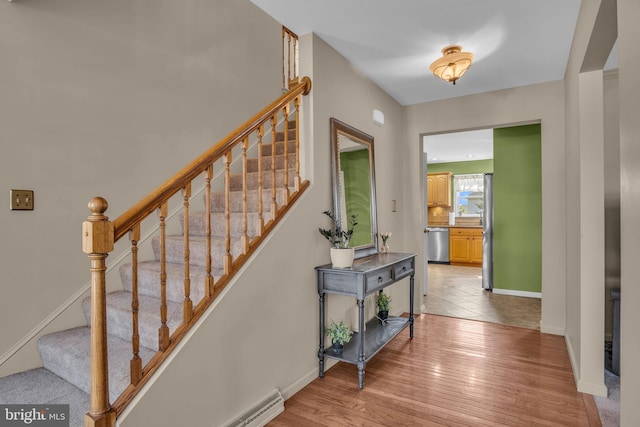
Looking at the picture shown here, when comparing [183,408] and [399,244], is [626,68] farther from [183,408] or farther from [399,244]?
[399,244]

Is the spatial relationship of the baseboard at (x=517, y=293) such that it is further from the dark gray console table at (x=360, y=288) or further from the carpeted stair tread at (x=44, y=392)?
the carpeted stair tread at (x=44, y=392)

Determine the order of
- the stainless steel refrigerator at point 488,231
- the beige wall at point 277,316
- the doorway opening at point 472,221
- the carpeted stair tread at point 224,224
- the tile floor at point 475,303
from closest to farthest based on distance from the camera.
Answer: 1. the beige wall at point 277,316
2. the carpeted stair tread at point 224,224
3. the tile floor at point 475,303
4. the doorway opening at point 472,221
5. the stainless steel refrigerator at point 488,231

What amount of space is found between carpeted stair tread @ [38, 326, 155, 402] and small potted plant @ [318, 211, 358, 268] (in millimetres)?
1396

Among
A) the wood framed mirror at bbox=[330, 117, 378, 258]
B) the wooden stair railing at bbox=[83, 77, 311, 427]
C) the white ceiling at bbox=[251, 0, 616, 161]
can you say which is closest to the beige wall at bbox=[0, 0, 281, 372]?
the wooden stair railing at bbox=[83, 77, 311, 427]

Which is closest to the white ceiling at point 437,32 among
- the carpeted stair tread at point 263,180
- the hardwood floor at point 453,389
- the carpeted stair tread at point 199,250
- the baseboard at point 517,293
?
the carpeted stair tread at point 263,180

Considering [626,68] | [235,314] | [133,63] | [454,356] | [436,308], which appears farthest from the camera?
[436,308]

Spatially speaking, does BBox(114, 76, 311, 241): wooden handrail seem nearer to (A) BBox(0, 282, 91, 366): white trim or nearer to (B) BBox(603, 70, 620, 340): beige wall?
(A) BBox(0, 282, 91, 366): white trim

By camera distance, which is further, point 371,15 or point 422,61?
point 422,61

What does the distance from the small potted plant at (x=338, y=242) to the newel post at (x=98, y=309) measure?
1.62m

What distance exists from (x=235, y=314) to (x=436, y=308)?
3.52m

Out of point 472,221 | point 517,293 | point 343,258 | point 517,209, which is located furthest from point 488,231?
point 343,258

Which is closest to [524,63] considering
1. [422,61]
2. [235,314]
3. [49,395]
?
[422,61]

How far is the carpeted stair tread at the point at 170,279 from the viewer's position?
216cm

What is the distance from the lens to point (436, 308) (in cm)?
485
